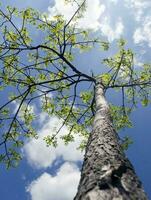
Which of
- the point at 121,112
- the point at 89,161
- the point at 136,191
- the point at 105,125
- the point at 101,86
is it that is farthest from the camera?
the point at 121,112

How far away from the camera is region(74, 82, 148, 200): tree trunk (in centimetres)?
305

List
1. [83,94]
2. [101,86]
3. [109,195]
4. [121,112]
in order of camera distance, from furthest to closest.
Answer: [121,112] → [83,94] → [101,86] → [109,195]

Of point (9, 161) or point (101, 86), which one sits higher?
point (101, 86)

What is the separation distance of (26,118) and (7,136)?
130cm


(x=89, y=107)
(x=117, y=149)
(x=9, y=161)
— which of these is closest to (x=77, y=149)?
(x=89, y=107)

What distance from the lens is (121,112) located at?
15680mm

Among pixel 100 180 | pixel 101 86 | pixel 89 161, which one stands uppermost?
pixel 101 86

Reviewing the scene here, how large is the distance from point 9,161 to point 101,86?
476cm

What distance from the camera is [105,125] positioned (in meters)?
6.24

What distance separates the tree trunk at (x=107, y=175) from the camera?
3.05 metres

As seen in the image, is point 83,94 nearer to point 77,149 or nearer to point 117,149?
point 77,149

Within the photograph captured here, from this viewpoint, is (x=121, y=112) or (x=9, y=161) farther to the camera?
(x=121, y=112)

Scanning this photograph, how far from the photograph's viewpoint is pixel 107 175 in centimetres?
348

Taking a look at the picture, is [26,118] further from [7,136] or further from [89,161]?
[89,161]
